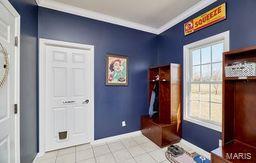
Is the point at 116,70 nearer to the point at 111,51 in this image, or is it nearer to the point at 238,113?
the point at 111,51

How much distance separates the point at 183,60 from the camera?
2.68 meters

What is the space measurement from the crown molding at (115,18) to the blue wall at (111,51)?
87 millimetres

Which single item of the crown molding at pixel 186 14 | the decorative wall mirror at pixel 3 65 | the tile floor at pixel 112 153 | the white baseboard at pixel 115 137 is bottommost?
the tile floor at pixel 112 153

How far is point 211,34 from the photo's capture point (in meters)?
2.16

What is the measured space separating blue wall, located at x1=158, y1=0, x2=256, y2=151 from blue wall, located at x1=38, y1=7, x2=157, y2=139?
1.92 feet

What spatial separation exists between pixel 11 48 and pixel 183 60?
283cm

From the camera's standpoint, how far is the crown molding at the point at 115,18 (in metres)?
2.28

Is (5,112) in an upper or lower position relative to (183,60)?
lower

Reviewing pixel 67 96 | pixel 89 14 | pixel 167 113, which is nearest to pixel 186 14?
pixel 89 14

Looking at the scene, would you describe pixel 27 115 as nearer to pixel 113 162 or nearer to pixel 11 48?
pixel 11 48

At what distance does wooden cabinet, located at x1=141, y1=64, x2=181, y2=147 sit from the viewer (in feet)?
8.27

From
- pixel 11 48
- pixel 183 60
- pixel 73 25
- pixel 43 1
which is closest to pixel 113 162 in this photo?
pixel 11 48

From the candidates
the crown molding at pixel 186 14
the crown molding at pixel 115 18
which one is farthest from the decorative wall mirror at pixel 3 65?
the crown molding at pixel 186 14

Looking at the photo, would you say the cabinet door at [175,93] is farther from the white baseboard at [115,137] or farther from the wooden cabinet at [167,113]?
the white baseboard at [115,137]
